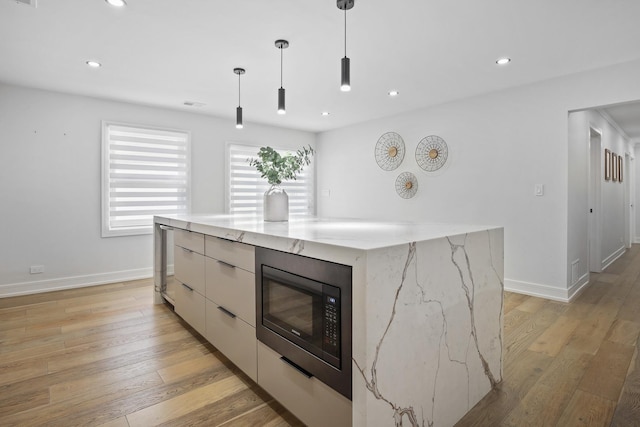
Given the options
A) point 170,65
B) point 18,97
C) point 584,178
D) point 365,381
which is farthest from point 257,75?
point 584,178

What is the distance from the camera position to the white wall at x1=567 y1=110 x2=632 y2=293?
3.60 m

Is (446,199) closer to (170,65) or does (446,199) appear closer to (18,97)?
(170,65)

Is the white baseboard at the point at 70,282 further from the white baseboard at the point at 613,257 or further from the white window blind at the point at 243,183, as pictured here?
the white baseboard at the point at 613,257

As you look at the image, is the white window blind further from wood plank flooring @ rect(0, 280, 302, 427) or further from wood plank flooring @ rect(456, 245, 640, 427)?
wood plank flooring @ rect(456, 245, 640, 427)

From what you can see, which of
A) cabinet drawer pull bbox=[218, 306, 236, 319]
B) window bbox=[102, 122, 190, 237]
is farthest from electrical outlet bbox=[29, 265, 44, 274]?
cabinet drawer pull bbox=[218, 306, 236, 319]

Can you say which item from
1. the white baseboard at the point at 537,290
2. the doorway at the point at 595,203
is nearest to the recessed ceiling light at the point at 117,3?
the white baseboard at the point at 537,290

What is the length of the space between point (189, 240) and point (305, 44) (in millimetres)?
1811

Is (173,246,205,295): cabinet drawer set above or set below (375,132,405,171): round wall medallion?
below

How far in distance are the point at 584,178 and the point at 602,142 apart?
130 centimetres

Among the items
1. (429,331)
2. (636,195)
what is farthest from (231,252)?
(636,195)

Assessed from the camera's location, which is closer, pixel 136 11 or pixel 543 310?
pixel 136 11

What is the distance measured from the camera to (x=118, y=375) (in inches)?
80.2

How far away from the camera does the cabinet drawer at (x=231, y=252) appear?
1.82 m

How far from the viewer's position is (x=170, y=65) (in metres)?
3.16
